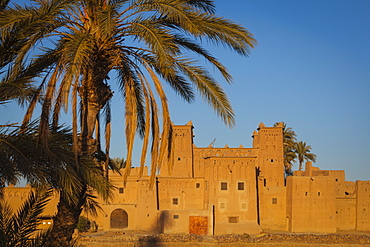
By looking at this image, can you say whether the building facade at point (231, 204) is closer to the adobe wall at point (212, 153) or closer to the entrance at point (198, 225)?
the entrance at point (198, 225)

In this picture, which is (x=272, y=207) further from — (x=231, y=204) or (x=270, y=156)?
(x=270, y=156)

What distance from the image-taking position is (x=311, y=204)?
3394 centimetres

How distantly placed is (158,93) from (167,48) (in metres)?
0.82

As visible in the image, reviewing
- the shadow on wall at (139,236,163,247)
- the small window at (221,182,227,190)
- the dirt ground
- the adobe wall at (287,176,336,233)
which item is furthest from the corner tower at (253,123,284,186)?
the shadow on wall at (139,236,163,247)

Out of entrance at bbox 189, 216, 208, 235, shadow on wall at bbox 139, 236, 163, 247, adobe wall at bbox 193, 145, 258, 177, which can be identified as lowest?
shadow on wall at bbox 139, 236, 163, 247

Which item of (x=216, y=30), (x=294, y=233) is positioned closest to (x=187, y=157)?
(x=294, y=233)

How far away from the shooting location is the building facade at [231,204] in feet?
106

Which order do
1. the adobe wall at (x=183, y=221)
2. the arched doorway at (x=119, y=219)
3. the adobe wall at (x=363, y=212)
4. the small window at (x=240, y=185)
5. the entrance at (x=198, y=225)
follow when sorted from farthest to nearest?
the adobe wall at (x=363, y=212)
the arched doorway at (x=119, y=219)
the small window at (x=240, y=185)
the adobe wall at (x=183, y=221)
the entrance at (x=198, y=225)

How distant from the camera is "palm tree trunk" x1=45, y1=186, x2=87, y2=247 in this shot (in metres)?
7.89

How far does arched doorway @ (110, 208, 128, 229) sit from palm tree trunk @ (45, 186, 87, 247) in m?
26.1

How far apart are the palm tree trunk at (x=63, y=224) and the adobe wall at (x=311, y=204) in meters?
27.5

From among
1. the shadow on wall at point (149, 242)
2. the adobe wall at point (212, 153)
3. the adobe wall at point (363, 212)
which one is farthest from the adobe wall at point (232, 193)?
the adobe wall at point (363, 212)

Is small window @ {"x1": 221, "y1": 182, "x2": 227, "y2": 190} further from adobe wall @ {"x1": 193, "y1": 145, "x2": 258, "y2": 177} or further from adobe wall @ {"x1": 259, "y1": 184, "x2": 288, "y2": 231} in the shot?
adobe wall @ {"x1": 193, "y1": 145, "x2": 258, "y2": 177}

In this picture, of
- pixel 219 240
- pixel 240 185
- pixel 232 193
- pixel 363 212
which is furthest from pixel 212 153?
pixel 363 212
